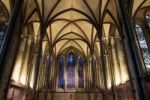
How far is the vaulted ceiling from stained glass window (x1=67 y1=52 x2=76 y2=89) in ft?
14.3

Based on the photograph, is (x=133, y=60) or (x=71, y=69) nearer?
(x=133, y=60)

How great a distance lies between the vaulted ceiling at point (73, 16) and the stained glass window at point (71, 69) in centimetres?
437

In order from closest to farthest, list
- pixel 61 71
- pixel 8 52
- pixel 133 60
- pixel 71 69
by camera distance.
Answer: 1. pixel 8 52
2. pixel 133 60
3. pixel 61 71
4. pixel 71 69

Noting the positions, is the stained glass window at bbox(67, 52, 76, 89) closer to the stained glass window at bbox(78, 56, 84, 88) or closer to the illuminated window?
the illuminated window

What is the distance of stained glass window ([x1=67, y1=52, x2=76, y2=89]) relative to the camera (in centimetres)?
2340

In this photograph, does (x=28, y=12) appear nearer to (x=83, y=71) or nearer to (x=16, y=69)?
(x=16, y=69)

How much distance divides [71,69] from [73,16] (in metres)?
9.17

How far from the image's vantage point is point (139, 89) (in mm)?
8195

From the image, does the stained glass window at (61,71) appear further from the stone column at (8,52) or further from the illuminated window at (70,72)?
the stone column at (8,52)

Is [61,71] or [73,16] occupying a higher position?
[73,16]

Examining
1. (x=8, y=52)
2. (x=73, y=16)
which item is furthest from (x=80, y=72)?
(x=8, y=52)

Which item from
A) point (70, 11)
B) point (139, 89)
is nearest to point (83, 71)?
point (70, 11)

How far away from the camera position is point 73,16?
18.9 m

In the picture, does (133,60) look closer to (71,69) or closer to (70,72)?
(70,72)
